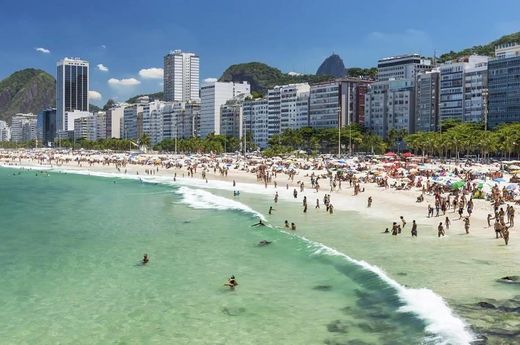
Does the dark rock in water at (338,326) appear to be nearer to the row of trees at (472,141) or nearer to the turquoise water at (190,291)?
the turquoise water at (190,291)

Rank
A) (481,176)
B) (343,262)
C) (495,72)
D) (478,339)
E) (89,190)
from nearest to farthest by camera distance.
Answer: (478,339), (343,262), (481,176), (89,190), (495,72)

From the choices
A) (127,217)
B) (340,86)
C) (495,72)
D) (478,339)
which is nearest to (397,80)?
(340,86)

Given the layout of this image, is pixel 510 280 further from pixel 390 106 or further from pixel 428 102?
pixel 390 106

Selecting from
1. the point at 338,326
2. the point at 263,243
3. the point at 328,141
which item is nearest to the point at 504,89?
the point at 328,141

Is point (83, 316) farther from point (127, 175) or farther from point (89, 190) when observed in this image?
point (127, 175)

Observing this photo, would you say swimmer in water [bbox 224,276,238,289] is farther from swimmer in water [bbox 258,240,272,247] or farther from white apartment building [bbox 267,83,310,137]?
white apartment building [bbox 267,83,310,137]

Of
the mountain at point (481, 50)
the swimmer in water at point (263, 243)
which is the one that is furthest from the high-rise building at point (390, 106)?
the swimmer in water at point (263, 243)
